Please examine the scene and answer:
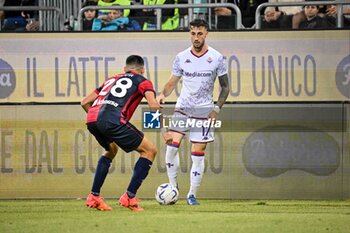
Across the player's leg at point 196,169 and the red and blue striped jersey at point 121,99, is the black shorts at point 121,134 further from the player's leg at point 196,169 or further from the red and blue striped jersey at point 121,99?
the player's leg at point 196,169

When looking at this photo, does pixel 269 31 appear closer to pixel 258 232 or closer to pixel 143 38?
pixel 143 38

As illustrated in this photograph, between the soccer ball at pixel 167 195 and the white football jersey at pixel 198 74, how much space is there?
4.02ft

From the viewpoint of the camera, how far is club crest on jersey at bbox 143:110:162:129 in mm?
17031

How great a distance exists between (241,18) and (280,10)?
2.22 ft

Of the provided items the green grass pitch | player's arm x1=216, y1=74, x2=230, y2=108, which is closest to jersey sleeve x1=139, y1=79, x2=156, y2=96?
the green grass pitch

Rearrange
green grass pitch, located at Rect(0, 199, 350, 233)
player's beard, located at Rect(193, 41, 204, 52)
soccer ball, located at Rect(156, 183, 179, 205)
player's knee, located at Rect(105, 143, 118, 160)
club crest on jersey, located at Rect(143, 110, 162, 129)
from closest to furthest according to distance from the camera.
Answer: green grass pitch, located at Rect(0, 199, 350, 233), player's knee, located at Rect(105, 143, 118, 160), soccer ball, located at Rect(156, 183, 179, 205), player's beard, located at Rect(193, 41, 204, 52), club crest on jersey, located at Rect(143, 110, 162, 129)

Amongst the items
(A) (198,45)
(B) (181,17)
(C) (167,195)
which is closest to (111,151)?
(C) (167,195)

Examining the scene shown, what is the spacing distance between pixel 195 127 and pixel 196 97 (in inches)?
16.9

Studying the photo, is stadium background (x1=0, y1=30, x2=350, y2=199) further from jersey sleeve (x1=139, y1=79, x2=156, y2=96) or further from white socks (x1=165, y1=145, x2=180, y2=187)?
jersey sleeve (x1=139, y1=79, x2=156, y2=96)

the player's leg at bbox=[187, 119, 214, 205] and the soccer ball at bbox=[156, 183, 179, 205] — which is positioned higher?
the player's leg at bbox=[187, 119, 214, 205]

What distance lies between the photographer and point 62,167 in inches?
669

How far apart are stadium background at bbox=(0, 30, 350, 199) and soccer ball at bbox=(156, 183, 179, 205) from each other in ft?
6.81

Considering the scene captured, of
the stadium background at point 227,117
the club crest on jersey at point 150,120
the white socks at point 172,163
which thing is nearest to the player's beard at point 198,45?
the white socks at point 172,163

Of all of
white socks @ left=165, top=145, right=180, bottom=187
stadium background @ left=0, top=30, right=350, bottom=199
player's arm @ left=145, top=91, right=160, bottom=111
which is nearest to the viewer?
player's arm @ left=145, top=91, right=160, bottom=111
